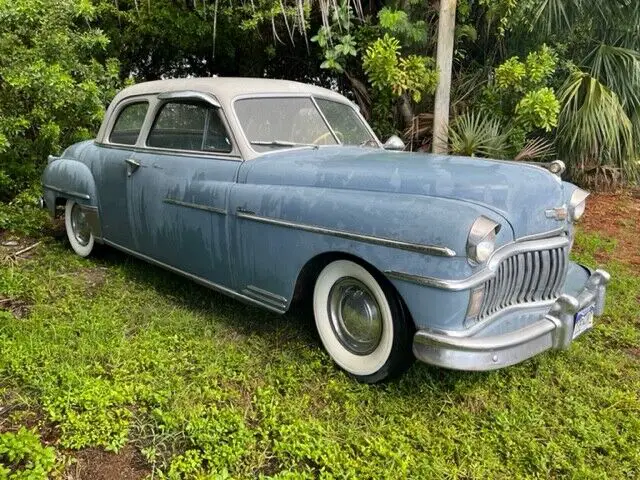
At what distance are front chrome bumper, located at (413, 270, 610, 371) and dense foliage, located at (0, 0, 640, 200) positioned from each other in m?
4.36

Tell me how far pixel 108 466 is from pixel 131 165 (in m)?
2.43

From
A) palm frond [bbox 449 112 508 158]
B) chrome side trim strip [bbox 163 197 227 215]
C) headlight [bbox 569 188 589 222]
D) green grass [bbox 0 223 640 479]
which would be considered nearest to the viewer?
green grass [bbox 0 223 640 479]

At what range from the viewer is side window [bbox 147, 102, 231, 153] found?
12.1ft

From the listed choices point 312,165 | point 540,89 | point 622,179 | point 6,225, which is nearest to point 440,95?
point 540,89

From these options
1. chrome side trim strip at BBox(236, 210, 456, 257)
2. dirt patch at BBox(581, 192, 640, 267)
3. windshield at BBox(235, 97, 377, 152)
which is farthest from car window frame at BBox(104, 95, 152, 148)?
dirt patch at BBox(581, 192, 640, 267)

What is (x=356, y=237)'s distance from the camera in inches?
108

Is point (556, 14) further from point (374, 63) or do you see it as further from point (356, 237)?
point (356, 237)

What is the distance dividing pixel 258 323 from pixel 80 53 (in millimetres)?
4412

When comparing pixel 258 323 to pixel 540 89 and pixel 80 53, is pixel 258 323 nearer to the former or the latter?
pixel 80 53

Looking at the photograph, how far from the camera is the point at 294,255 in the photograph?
309 centimetres

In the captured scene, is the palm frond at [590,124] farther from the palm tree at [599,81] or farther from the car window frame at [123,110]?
the car window frame at [123,110]

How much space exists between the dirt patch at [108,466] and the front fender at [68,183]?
271cm

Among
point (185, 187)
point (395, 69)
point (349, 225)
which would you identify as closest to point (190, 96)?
point (185, 187)

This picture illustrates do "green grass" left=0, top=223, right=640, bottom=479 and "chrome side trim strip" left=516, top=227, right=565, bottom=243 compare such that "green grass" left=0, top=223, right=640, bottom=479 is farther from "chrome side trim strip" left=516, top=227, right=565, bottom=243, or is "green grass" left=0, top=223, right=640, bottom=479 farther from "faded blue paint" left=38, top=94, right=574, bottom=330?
"chrome side trim strip" left=516, top=227, right=565, bottom=243
